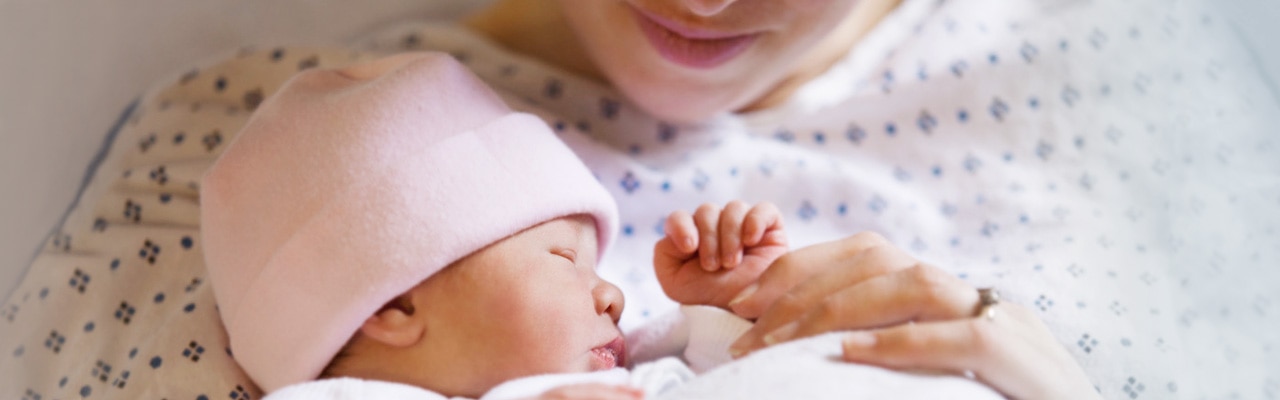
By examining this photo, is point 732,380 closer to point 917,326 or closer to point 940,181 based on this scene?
point 917,326

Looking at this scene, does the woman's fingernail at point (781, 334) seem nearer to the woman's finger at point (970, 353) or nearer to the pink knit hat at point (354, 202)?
the woman's finger at point (970, 353)

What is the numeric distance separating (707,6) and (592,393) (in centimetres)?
35

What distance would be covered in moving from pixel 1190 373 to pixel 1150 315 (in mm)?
69

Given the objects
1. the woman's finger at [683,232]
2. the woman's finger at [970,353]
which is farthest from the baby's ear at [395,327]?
the woman's finger at [970,353]

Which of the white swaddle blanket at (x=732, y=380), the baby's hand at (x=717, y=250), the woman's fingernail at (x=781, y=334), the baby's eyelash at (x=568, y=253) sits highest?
the baby's hand at (x=717, y=250)

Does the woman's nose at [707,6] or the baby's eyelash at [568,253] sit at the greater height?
the woman's nose at [707,6]

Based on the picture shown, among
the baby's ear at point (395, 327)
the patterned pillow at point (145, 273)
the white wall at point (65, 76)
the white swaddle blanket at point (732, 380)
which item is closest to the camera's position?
the white swaddle blanket at point (732, 380)

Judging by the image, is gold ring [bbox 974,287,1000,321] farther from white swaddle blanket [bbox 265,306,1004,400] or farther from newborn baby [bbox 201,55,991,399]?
newborn baby [bbox 201,55,991,399]

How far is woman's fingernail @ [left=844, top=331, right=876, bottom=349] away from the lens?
2.22ft

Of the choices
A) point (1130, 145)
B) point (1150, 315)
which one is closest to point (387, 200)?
point (1150, 315)

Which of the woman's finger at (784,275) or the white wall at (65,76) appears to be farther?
the white wall at (65,76)

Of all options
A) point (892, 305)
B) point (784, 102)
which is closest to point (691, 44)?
point (784, 102)

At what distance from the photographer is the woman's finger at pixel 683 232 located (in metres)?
0.83

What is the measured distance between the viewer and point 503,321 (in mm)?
753
